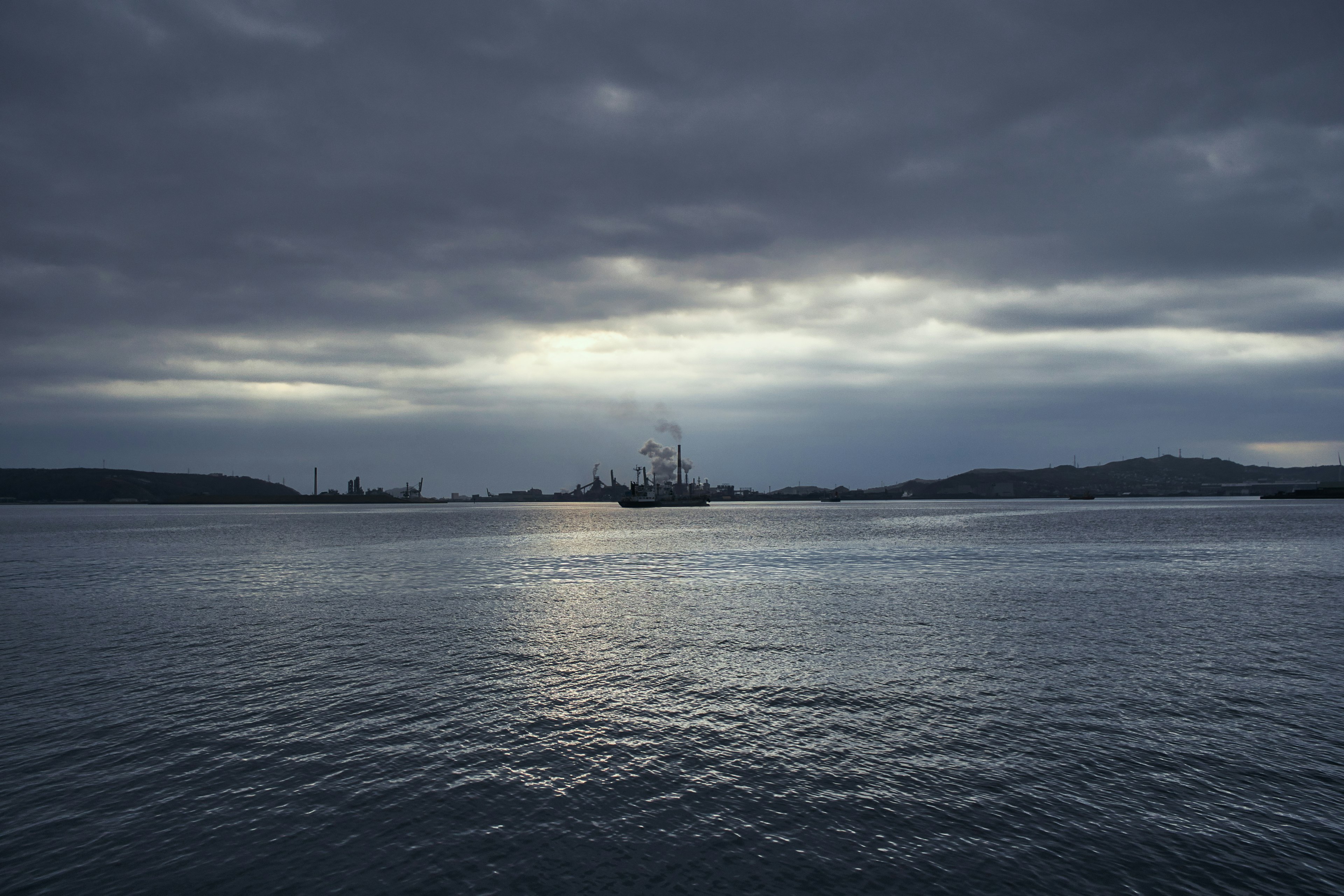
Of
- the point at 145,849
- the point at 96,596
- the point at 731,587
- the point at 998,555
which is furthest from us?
the point at 998,555

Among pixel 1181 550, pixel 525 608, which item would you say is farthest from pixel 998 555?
pixel 525 608

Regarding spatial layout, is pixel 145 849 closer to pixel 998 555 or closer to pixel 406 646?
pixel 406 646

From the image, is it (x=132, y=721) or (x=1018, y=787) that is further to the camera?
(x=132, y=721)

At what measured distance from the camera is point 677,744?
17.5 meters

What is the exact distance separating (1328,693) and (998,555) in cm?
5355

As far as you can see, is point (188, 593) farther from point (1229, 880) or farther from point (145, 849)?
point (1229, 880)

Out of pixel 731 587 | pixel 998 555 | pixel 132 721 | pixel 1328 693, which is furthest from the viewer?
pixel 998 555

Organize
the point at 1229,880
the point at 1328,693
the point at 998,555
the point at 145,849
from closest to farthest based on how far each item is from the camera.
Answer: the point at 1229,880, the point at 145,849, the point at 1328,693, the point at 998,555

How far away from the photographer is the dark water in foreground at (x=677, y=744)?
1192 centimetres

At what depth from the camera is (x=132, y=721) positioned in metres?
19.4

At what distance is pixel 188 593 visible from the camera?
1801 inches

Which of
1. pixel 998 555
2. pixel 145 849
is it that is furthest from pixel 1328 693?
pixel 998 555

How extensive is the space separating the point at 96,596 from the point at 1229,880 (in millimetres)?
55214

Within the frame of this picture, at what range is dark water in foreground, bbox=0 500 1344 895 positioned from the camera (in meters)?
11.9
